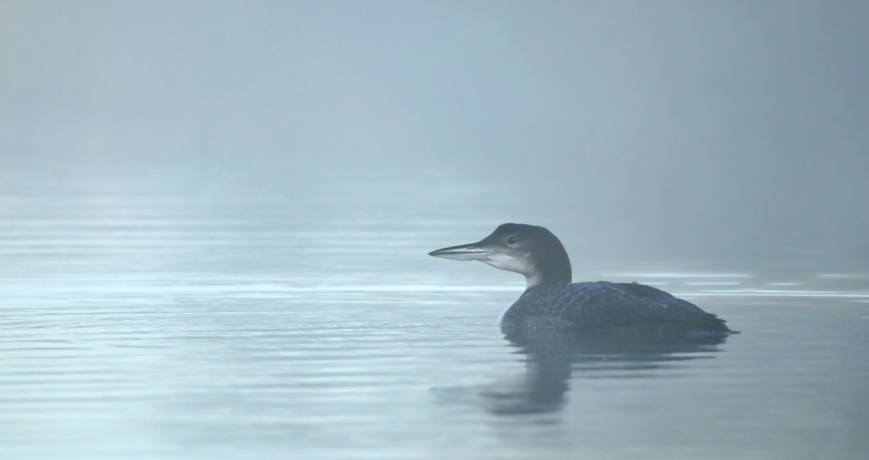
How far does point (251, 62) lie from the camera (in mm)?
143250

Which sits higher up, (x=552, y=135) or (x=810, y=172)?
(x=552, y=135)

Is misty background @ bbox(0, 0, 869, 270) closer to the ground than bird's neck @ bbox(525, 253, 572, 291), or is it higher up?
higher up

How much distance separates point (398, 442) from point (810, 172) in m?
31.1

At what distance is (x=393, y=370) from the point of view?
20.2 feet

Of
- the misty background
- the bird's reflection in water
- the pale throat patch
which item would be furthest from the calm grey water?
the misty background

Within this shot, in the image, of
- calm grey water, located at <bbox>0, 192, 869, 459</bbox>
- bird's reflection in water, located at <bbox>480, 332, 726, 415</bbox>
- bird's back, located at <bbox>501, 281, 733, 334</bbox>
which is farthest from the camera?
bird's back, located at <bbox>501, 281, 733, 334</bbox>

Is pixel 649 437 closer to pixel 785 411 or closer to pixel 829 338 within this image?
pixel 785 411

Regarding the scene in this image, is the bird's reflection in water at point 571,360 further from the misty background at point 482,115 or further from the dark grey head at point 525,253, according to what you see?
the misty background at point 482,115

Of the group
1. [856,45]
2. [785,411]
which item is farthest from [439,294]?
[856,45]

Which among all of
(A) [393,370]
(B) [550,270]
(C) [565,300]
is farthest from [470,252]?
(A) [393,370]

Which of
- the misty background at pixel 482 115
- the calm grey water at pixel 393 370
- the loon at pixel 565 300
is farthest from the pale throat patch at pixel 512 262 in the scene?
the misty background at pixel 482 115

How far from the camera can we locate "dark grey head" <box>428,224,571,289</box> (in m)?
8.17

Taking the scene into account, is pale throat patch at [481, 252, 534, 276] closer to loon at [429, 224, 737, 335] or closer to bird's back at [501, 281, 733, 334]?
loon at [429, 224, 737, 335]

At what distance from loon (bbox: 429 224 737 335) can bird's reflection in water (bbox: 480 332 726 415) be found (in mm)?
74
